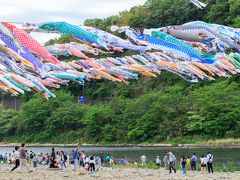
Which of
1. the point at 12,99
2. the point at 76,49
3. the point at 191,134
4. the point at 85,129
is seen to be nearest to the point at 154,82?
the point at 85,129

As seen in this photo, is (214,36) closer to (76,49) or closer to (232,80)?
(76,49)

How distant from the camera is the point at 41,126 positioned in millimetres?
77750

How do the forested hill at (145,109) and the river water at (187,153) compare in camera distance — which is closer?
the river water at (187,153)

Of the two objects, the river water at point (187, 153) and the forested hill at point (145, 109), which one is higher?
the forested hill at point (145, 109)

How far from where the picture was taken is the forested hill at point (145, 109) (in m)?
57.8

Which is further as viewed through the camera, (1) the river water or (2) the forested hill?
(2) the forested hill

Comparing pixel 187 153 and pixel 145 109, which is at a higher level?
pixel 145 109

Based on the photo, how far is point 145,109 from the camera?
64875mm

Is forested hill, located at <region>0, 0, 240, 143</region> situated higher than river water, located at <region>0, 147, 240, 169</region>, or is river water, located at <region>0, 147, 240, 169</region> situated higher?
forested hill, located at <region>0, 0, 240, 143</region>

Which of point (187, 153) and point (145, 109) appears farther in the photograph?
point (145, 109)

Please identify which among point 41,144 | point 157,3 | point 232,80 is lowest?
point 41,144

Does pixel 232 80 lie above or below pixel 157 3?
below

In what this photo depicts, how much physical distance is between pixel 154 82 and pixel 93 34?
53.5 m

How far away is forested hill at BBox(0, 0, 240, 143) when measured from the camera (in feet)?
190
